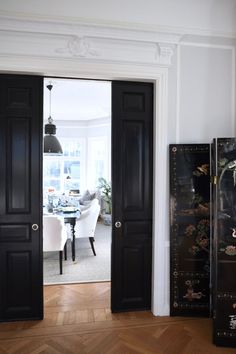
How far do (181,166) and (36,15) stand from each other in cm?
208

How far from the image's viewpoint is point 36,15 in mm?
2711

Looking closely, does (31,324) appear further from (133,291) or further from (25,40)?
(25,40)

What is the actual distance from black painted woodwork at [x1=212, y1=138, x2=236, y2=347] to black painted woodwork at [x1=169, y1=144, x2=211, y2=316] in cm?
36

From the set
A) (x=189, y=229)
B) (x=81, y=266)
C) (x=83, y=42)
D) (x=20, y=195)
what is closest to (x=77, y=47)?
(x=83, y=42)

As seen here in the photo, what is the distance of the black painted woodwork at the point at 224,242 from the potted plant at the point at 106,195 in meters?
5.21

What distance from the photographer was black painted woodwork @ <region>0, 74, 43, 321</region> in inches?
114

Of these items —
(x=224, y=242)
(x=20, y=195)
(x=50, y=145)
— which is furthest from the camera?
(x=50, y=145)

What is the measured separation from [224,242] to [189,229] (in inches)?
18.7

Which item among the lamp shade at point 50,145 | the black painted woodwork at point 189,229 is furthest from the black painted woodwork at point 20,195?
the lamp shade at point 50,145

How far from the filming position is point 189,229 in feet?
9.88

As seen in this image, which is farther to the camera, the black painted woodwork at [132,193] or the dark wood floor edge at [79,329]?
the black painted woodwork at [132,193]

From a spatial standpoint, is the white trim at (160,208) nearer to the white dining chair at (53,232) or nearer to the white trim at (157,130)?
the white trim at (157,130)

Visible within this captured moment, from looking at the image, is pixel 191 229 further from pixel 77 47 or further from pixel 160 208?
pixel 77 47

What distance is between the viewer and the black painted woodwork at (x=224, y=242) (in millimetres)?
2555
